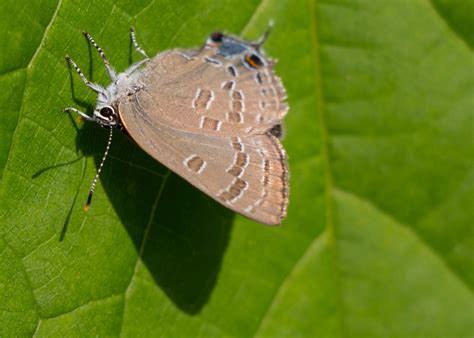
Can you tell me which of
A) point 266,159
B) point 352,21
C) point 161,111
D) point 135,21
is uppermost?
point 135,21

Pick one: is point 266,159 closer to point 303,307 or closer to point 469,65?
point 303,307

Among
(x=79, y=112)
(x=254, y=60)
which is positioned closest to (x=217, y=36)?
(x=254, y=60)

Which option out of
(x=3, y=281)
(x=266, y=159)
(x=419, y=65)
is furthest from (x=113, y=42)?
(x=419, y=65)

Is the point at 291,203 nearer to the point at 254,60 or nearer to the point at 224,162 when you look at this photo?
the point at 224,162

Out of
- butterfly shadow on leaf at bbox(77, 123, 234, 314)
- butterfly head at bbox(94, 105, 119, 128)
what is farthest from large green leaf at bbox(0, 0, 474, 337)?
butterfly head at bbox(94, 105, 119, 128)

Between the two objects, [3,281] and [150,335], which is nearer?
[3,281]

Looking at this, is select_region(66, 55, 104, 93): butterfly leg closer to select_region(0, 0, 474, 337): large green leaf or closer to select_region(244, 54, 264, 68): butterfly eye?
select_region(0, 0, 474, 337): large green leaf
